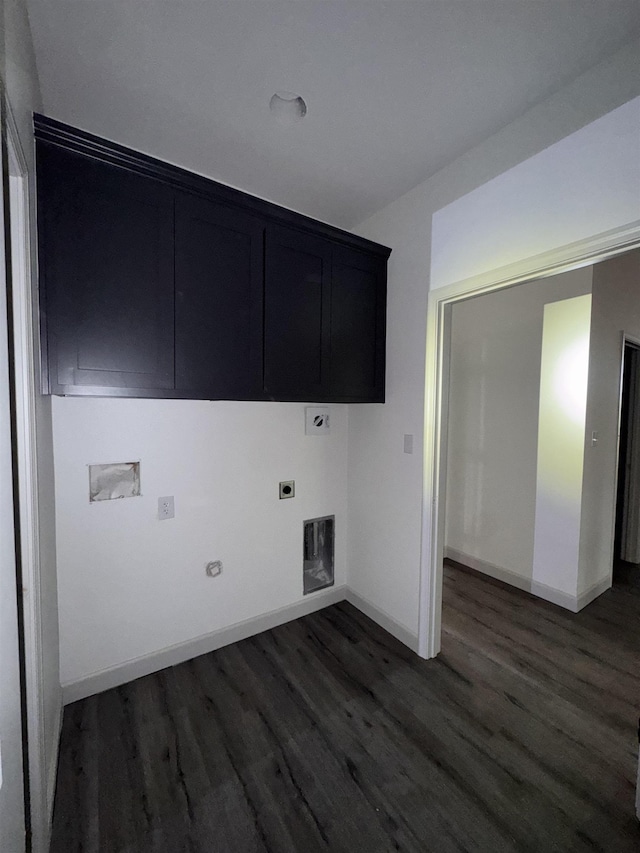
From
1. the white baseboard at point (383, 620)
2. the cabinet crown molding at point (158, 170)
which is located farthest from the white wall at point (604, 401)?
the cabinet crown molding at point (158, 170)

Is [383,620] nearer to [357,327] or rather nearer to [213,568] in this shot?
[213,568]

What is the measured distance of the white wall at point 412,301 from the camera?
1368 mm

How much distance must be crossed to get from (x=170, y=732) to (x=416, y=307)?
8.41 feet

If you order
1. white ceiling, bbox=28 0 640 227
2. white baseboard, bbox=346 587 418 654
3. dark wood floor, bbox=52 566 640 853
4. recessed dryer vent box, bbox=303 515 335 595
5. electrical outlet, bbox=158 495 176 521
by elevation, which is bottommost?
dark wood floor, bbox=52 566 640 853

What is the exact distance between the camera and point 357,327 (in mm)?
2174

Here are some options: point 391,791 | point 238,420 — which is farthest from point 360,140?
point 391,791

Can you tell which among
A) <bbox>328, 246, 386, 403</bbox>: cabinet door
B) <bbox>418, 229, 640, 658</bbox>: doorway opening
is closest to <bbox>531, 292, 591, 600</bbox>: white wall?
<bbox>418, 229, 640, 658</bbox>: doorway opening

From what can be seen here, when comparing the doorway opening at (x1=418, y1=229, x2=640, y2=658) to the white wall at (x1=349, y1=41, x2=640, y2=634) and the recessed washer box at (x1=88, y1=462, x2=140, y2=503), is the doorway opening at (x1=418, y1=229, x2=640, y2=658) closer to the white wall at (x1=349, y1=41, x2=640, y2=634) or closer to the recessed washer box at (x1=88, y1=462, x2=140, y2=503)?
the white wall at (x1=349, y1=41, x2=640, y2=634)

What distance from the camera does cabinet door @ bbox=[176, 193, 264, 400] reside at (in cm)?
157

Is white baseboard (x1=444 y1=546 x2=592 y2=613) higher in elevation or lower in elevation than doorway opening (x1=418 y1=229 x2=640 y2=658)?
lower

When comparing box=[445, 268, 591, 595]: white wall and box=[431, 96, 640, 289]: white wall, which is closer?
box=[431, 96, 640, 289]: white wall

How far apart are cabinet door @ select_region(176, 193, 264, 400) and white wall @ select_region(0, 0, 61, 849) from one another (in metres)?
0.52

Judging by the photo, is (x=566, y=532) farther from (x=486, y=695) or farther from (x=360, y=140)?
(x=360, y=140)

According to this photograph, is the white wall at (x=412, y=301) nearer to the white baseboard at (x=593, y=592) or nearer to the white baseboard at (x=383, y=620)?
the white baseboard at (x=383, y=620)
